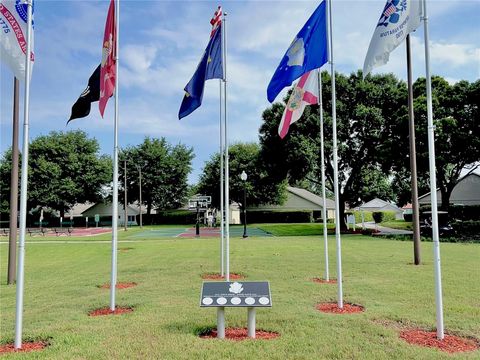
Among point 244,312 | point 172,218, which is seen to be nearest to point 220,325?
point 244,312

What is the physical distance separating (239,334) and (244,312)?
4.31ft

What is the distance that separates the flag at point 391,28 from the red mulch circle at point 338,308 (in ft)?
13.5

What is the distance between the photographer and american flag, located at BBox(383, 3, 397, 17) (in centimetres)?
686

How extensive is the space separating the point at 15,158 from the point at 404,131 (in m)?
24.7

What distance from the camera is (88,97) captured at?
922 centimetres

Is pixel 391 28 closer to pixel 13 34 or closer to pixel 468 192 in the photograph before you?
pixel 13 34

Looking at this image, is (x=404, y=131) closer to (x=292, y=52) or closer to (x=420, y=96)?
(x=420, y=96)

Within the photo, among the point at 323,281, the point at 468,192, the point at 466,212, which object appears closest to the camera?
the point at 323,281

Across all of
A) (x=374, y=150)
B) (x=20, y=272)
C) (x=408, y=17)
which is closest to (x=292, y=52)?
(x=408, y=17)

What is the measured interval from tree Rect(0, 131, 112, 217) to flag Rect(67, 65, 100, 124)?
55.2 metres

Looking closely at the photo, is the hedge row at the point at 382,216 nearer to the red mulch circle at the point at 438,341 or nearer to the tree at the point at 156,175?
the tree at the point at 156,175

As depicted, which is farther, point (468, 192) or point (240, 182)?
point (240, 182)

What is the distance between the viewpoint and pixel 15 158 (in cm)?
1195

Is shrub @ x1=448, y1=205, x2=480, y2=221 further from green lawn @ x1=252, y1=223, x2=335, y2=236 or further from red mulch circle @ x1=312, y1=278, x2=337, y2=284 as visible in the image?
red mulch circle @ x1=312, y1=278, x2=337, y2=284
